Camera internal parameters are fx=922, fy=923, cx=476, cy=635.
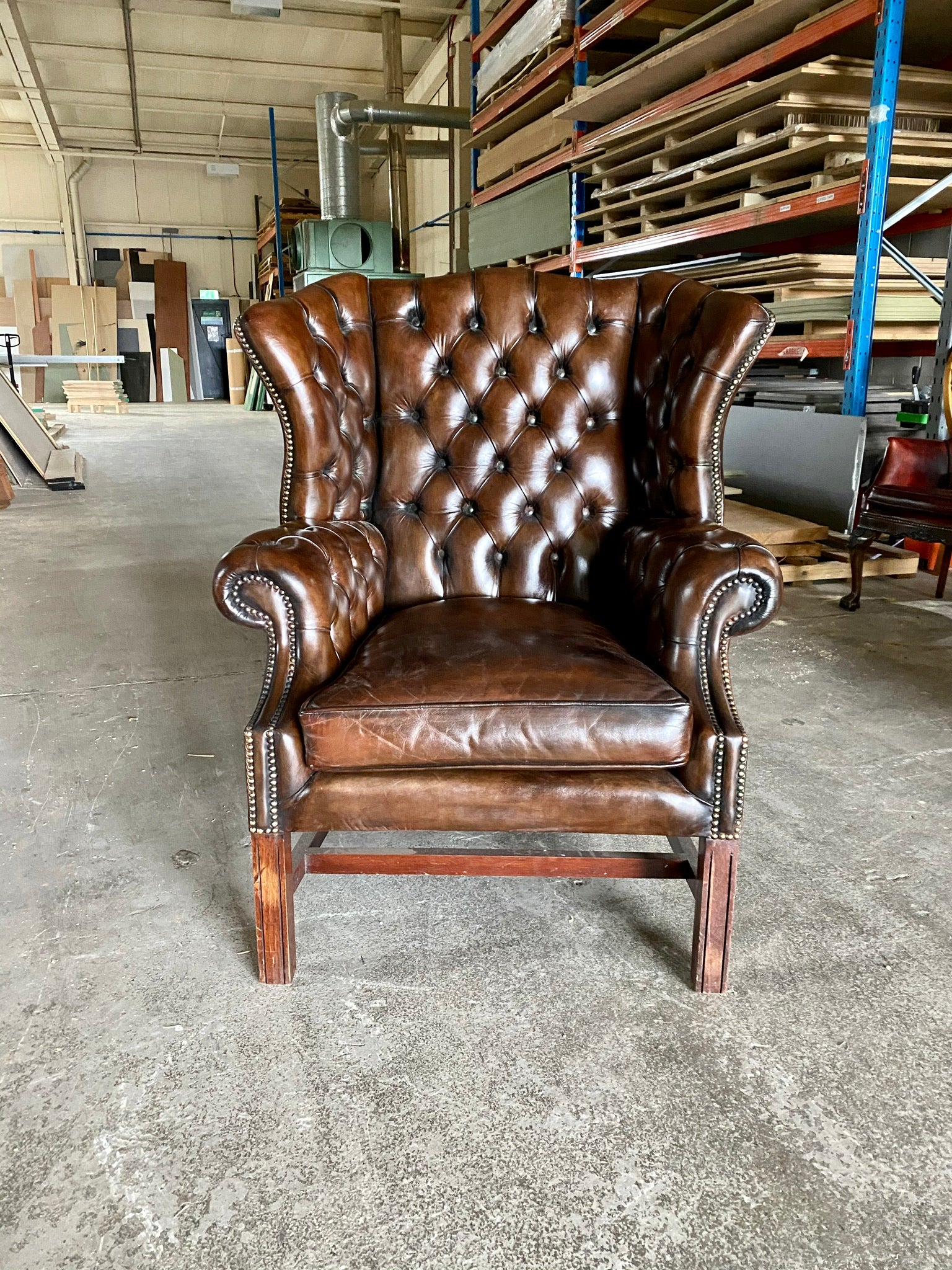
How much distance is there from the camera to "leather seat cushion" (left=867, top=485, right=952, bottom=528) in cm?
291

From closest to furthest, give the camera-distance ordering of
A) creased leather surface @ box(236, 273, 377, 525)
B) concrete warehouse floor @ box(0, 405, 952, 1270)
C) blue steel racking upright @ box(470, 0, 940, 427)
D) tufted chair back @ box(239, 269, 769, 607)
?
1. concrete warehouse floor @ box(0, 405, 952, 1270)
2. creased leather surface @ box(236, 273, 377, 525)
3. tufted chair back @ box(239, 269, 769, 607)
4. blue steel racking upright @ box(470, 0, 940, 427)

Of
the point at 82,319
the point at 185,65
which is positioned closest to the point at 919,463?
the point at 185,65

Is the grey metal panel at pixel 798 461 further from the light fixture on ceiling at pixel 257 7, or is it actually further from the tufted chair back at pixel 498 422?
the light fixture on ceiling at pixel 257 7

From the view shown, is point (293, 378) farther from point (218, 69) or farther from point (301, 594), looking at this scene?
point (218, 69)

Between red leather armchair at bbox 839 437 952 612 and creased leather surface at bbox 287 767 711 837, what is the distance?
2.07m

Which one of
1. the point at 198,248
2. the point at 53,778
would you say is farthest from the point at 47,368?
the point at 53,778

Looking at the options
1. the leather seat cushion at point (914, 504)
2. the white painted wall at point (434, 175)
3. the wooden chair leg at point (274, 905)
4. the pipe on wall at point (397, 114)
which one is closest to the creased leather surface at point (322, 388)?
the wooden chair leg at point (274, 905)

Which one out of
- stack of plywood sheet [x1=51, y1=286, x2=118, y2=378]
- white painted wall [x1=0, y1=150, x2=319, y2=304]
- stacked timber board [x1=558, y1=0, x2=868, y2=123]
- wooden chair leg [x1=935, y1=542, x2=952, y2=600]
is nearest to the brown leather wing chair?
wooden chair leg [x1=935, y1=542, x2=952, y2=600]

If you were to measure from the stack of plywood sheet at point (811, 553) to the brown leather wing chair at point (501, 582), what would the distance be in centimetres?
194

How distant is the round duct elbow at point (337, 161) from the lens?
9047 mm

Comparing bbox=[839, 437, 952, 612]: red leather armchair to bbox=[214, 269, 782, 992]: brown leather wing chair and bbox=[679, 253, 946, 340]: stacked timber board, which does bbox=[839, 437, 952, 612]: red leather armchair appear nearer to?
bbox=[679, 253, 946, 340]: stacked timber board

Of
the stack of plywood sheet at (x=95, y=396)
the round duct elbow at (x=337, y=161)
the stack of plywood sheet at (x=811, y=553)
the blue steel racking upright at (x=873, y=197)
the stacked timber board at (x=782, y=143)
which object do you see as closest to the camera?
the blue steel racking upright at (x=873, y=197)

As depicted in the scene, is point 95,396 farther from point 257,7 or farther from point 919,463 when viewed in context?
point 919,463

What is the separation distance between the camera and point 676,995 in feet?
4.49
